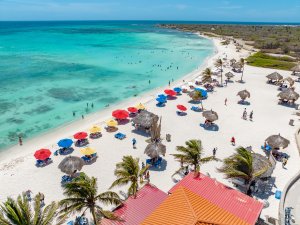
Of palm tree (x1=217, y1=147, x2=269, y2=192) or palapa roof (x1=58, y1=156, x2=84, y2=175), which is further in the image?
palapa roof (x1=58, y1=156, x2=84, y2=175)

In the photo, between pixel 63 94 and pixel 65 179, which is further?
pixel 63 94

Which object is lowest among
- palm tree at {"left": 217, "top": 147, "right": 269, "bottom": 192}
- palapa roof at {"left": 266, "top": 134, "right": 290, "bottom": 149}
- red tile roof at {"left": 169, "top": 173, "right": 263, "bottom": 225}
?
red tile roof at {"left": 169, "top": 173, "right": 263, "bottom": 225}

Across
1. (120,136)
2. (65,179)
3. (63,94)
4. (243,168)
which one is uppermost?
(243,168)

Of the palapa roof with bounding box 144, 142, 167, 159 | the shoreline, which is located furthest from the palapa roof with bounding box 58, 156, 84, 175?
the shoreline

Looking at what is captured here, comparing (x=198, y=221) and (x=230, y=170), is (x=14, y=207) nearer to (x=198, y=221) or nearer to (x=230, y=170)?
(x=198, y=221)

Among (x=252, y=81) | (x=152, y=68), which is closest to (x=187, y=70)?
(x=152, y=68)

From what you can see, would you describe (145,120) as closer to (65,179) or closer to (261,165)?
(65,179)

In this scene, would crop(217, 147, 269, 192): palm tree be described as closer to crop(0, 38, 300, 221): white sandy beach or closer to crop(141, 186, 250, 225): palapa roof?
crop(0, 38, 300, 221): white sandy beach

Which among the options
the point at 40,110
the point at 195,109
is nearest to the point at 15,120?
the point at 40,110

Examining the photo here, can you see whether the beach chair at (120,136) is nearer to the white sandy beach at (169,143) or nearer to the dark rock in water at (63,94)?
the white sandy beach at (169,143)
